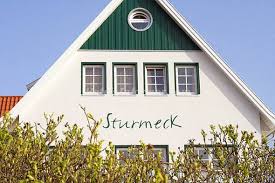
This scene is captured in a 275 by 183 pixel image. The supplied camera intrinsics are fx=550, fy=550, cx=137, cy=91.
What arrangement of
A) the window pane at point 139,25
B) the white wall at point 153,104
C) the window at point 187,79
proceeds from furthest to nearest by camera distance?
1. the window pane at point 139,25
2. the window at point 187,79
3. the white wall at point 153,104

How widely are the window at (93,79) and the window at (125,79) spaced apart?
500mm

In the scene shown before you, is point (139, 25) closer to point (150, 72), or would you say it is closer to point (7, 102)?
point (150, 72)

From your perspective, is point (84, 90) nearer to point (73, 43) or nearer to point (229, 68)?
point (73, 43)

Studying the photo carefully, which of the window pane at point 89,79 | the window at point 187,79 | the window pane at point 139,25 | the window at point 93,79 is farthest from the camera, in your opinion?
the window pane at point 139,25

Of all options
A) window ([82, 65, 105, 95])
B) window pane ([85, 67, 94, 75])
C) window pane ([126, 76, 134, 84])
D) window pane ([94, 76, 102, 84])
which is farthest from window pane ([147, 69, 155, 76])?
window pane ([85, 67, 94, 75])

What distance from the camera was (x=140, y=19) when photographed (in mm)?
20000

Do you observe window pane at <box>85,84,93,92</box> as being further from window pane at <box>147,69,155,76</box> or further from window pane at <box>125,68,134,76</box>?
window pane at <box>147,69,155,76</box>

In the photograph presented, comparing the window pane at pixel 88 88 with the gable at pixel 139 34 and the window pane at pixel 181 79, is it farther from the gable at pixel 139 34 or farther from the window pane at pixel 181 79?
the window pane at pixel 181 79

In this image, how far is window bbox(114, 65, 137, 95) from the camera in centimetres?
1941

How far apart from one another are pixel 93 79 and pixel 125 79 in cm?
114

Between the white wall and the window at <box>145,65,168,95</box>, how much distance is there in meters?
0.26

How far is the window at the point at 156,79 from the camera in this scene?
64.3ft

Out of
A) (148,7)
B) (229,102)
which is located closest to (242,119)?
(229,102)

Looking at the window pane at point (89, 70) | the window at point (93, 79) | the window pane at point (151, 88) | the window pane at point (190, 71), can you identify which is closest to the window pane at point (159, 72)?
the window pane at point (151, 88)
